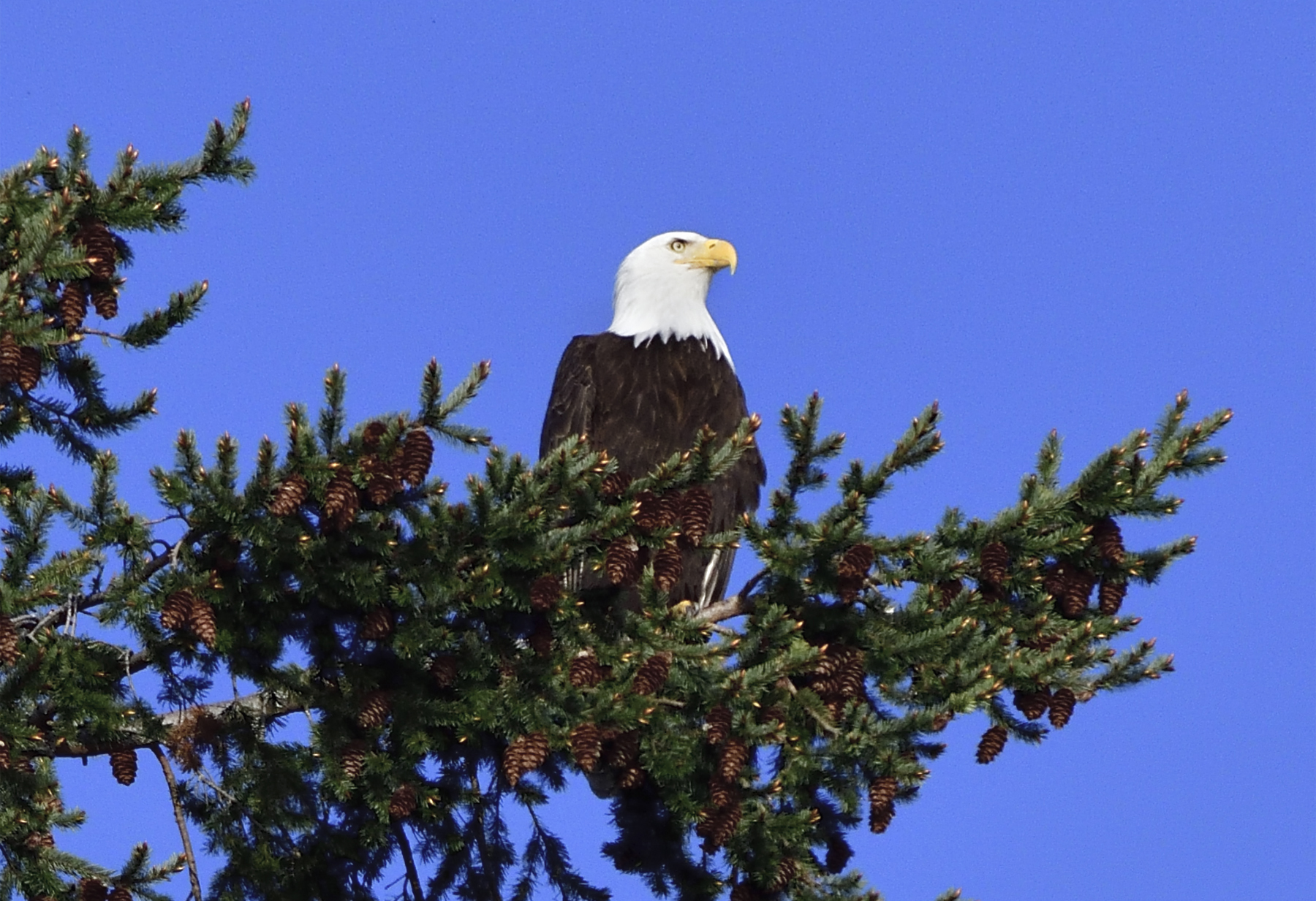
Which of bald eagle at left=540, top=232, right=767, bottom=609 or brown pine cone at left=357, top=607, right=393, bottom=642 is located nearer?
brown pine cone at left=357, top=607, right=393, bottom=642

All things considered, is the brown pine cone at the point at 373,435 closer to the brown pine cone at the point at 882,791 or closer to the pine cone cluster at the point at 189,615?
the pine cone cluster at the point at 189,615

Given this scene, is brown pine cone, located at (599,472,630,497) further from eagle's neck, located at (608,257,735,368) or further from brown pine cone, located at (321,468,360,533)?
eagle's neck, located at (608,257,735,368)

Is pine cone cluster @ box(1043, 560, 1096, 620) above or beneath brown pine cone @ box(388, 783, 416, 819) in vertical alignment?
above

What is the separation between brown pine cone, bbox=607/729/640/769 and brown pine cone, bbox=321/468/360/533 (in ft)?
2.63

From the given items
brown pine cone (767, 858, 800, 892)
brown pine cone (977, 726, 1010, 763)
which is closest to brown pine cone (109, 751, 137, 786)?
brown pine cone (767, 858, 800, 892)

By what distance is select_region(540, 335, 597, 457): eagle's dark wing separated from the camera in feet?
20.3

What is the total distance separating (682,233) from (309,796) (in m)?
3.98

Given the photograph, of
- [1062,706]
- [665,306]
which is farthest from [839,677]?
[665,306]

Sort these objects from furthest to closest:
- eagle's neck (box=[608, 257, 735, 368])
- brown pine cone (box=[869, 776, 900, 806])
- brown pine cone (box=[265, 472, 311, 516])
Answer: eagle's neck (box=[608, 257, 735, 368])
brown pine cone (box=[869, 776, 900, 806])
brown pine cone (box=[265, 472, 311, 516])

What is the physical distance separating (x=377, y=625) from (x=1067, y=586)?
1776 millimetres

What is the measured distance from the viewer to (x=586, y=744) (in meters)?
3.62

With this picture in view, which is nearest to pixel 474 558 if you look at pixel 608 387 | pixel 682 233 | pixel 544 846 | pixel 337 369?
pixel 337 369

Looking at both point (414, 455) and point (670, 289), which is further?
point (670, 289)

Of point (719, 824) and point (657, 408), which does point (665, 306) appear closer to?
point (657, 408)
